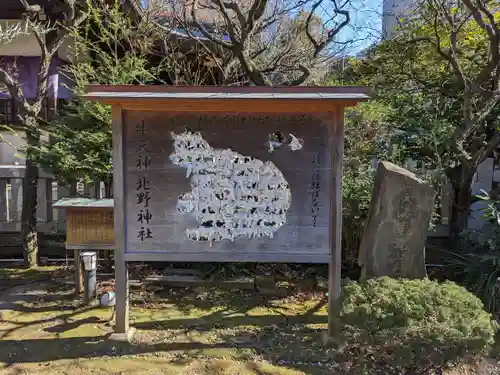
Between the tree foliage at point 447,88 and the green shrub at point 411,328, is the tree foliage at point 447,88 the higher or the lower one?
the higher one

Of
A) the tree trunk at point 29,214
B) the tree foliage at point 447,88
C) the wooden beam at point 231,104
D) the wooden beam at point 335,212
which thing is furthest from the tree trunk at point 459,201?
the tree trunk at point 29,214

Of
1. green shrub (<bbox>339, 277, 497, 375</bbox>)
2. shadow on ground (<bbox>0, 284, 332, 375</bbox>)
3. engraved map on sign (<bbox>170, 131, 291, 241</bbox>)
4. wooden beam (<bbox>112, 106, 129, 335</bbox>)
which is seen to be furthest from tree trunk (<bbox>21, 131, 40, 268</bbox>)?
green shrub (<bbox>339, 277, 497, 375</bbox>)

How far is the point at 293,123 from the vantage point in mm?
4148

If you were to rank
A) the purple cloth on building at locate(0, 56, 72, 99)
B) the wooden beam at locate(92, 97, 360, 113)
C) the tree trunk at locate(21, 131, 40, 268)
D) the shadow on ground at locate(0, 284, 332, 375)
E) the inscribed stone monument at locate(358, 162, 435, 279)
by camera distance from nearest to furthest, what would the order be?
the wooden beam at locate(92, 97, 360, 113), the shadow on ground at locate(0, 284, 332, 375), the inscribed stone monument at locate(358, 162, 435, 279), the tree trunk at locate(21, 131, 40, 268), the purple cloth on building at locate(0, 56, 72, 99)

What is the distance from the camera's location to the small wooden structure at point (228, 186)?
413 cm

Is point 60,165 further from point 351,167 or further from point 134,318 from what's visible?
point 351,167

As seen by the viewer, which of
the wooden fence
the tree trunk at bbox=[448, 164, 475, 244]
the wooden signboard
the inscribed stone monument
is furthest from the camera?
the wooden fence

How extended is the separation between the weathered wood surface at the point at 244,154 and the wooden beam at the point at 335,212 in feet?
0.20

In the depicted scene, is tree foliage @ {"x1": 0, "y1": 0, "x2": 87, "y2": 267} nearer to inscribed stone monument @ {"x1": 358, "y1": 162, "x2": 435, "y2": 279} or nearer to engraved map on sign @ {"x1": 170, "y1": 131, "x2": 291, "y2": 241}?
engraved map on sign @ {"x1": 170, "y1": 131, "x2": 291, "y2": 241}

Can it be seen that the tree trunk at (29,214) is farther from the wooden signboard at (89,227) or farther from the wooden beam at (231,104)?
the wooden beam at (231,104)

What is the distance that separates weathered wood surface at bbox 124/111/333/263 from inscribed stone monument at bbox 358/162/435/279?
0.65 metres

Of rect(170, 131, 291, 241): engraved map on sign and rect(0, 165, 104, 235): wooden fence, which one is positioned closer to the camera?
rect(170, 131, 291, 241): engraved map on sign

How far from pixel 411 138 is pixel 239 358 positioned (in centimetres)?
418

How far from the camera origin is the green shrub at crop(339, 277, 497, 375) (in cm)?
340
